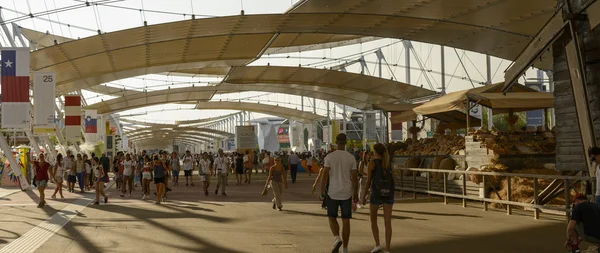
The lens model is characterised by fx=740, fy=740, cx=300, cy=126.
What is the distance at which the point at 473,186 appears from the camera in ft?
58.7

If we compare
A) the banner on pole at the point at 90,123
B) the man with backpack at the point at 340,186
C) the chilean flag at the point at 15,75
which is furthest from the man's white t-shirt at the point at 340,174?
the banner on pole at the point at 90,123

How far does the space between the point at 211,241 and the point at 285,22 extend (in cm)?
1955

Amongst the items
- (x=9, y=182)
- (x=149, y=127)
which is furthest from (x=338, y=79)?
(x=149, y=127)

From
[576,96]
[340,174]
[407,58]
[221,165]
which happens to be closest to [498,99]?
[576,96]

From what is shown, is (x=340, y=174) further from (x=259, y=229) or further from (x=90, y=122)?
(x=90, y=122)

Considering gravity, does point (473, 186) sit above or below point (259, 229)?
above

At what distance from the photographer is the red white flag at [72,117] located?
37281mm

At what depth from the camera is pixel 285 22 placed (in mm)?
29781

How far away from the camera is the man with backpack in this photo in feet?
30.6

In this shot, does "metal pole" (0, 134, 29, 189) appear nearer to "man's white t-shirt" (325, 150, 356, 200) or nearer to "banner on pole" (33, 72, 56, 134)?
"banner on pole" (33, 72, 56, 134)

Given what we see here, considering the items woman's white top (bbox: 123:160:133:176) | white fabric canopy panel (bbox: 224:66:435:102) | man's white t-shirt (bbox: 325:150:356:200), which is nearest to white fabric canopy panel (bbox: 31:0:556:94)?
white fabric canopy panel (bbox: 224:66:435:102)

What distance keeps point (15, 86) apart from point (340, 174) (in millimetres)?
17405

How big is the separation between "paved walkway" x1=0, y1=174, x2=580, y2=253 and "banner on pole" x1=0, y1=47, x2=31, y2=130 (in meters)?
4.89

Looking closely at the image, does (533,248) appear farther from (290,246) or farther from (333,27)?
(333,27)
